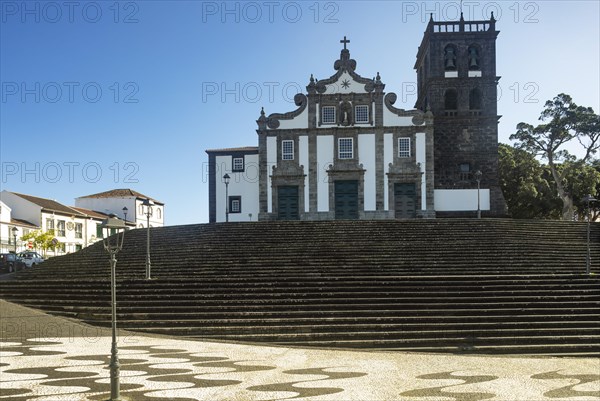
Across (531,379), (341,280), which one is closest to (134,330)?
(341,280)

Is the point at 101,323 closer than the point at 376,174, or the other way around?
the point at 101,323

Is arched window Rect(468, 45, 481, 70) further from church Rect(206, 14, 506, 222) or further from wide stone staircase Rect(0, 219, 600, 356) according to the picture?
wide stone staircase Rect(0, 219, 600, 356)

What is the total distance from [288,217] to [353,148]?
6168 millimetres

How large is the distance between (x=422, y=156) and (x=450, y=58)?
25.3 feet

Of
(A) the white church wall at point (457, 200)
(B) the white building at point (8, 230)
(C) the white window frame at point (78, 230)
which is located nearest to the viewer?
(A) the white church wall at point (457, 200)

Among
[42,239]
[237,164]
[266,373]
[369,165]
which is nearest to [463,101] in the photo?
[369,165]

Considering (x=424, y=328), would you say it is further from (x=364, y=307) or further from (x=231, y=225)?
(x=231, y=225)

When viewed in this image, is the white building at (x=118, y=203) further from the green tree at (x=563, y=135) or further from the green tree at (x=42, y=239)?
the green tree at (x=563, y=135)

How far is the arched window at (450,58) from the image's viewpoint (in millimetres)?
37281

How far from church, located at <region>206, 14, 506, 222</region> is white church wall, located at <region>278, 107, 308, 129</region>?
7cm

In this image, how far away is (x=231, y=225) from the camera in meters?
26.7

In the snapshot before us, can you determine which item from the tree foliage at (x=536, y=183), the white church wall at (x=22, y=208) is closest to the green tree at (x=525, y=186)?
the tree foliage at (x=536, y=183)

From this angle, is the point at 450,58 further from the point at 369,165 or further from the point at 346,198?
the point at 346,198

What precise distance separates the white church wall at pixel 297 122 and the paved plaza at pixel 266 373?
78.6ft
